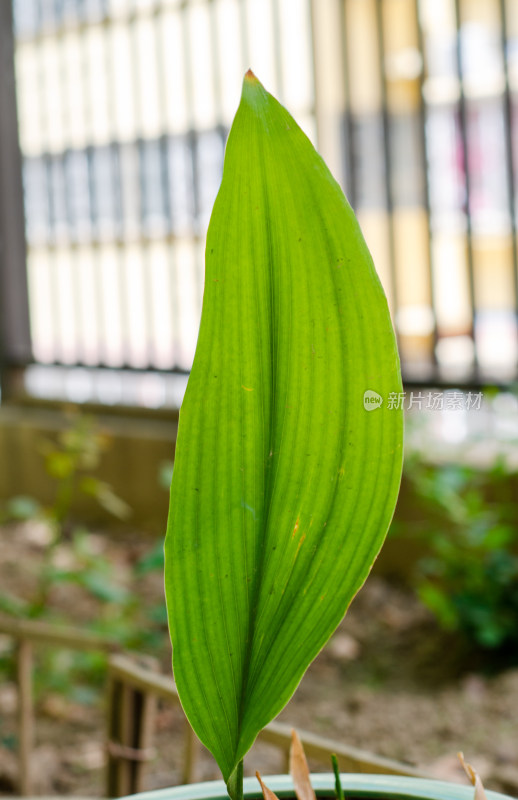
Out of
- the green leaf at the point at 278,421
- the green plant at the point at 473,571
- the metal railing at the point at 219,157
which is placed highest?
the metal railing at the point at 219,157

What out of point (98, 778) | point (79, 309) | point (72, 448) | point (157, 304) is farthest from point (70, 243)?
point (98, 778)

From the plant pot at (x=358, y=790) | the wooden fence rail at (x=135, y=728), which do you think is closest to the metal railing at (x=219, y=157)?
the wooden fence rail at (x=135, y=728)

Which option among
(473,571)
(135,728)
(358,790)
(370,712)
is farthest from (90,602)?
(358,790)

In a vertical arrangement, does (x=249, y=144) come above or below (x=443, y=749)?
above

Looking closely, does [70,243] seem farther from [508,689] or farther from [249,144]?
[249,144]

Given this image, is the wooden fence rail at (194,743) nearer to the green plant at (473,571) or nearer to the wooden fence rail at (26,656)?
the wooden fence rail at (26,656)

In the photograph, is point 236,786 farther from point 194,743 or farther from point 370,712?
point 370,712

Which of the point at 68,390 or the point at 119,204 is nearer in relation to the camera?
the point at 119,204

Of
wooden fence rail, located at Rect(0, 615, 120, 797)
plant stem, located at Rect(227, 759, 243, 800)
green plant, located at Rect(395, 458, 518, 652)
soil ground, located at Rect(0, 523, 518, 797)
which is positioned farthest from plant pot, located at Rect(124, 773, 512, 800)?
green plant, located at Rect(395, 458, 518, 652)
